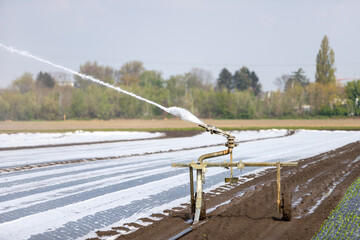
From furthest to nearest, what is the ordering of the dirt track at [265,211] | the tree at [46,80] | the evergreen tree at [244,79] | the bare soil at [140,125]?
the evergreen tree at [244,79]
the tree at [46,80]
the bare soil at [140,125]
the dirt track at [265,211]

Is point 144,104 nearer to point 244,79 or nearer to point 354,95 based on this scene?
point 354,95


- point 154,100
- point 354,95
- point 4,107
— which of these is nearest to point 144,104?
point 154,100

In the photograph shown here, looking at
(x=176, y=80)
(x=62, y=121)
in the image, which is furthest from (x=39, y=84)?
(x=176, y=80)

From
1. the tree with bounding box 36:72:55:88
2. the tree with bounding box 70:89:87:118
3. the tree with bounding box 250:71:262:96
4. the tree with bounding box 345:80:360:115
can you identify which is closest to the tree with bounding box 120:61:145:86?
the tree with bounding box 36:72:55:88

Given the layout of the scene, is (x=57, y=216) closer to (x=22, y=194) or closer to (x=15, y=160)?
(x=22, y=194)

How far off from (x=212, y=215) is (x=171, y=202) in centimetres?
197

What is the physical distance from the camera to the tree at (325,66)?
3083 inches

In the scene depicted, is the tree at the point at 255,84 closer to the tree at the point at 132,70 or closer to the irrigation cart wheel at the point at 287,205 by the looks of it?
the tree at the point at 132,70

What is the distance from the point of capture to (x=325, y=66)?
78625 millimetres

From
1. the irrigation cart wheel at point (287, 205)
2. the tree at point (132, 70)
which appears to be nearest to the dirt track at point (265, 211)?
the irrigation cart wheel at point (287, 205)

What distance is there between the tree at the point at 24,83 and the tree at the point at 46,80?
10.0 m

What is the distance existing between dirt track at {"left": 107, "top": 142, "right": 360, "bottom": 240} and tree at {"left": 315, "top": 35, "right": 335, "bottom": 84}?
66618 millimetres

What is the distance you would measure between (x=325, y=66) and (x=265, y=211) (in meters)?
74.3

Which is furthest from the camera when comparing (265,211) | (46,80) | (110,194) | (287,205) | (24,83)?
(46,80)
